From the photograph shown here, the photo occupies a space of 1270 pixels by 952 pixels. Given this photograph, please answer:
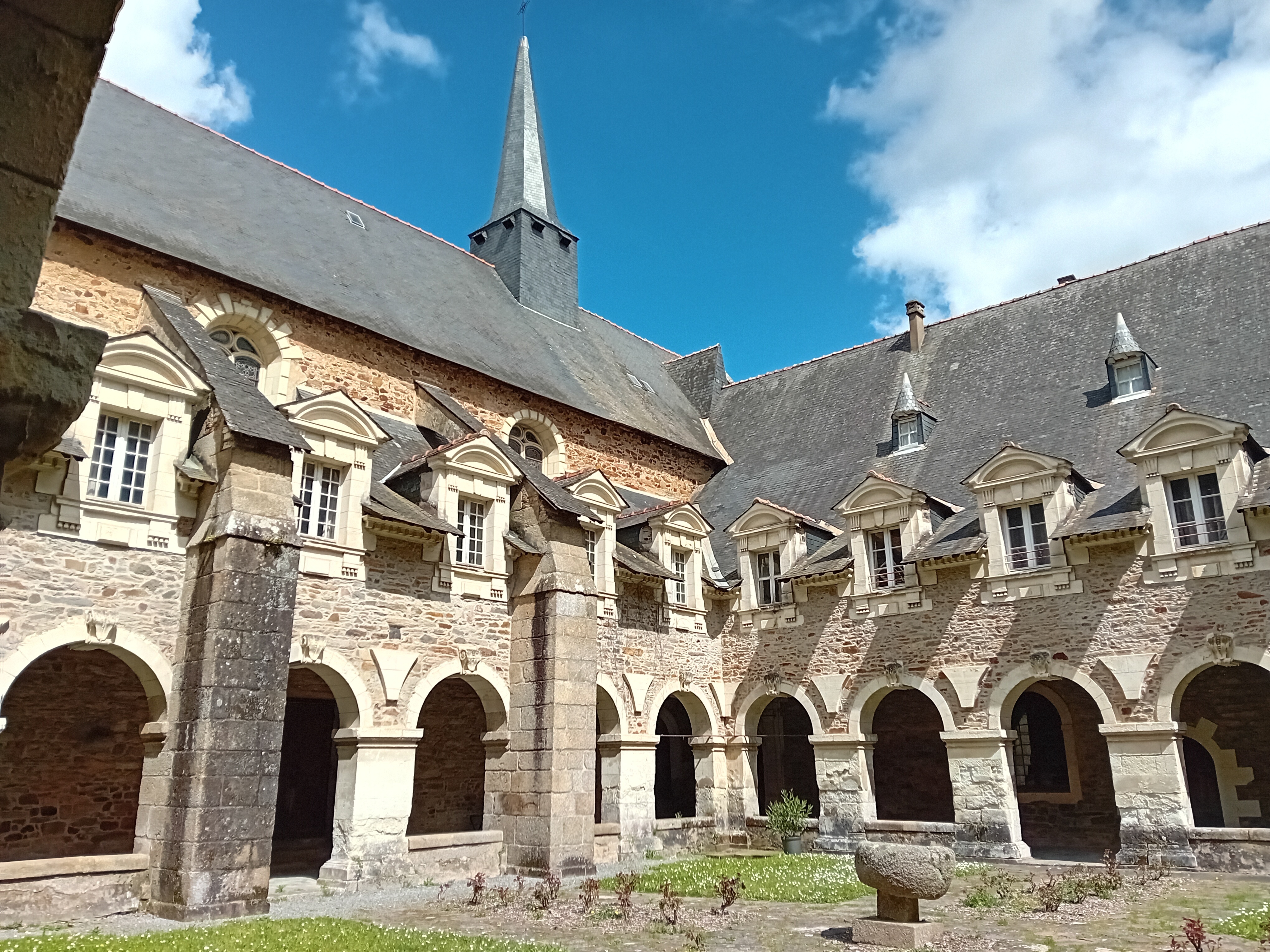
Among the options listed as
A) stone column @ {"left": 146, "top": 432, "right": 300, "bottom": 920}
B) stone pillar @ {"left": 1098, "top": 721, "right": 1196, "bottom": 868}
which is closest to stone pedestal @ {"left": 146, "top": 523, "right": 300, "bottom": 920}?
stone column @ {"left": 146, "top": 432, "right": 300, "bottom": 920}

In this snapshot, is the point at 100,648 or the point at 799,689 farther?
the point at 799,689

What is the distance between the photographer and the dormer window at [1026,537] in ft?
43.6

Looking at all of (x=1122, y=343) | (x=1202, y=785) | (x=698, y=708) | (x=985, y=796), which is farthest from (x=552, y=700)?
(x=1122, y=343)

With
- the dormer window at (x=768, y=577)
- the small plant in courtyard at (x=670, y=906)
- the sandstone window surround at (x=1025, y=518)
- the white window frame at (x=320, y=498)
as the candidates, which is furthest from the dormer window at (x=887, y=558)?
the white window frame at (x=320, y=498)

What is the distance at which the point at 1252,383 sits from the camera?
534 inches

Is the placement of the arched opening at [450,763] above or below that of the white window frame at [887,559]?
below

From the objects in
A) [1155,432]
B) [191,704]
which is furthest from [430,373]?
[1155,432]

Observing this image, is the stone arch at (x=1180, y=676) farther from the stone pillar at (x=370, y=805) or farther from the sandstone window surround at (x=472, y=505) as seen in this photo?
the stone pillar at (x=370, y=805)

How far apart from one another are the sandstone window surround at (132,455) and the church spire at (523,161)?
11.9 m

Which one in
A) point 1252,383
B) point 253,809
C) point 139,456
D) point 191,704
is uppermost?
point 1252,383

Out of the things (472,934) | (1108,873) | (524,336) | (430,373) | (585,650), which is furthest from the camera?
(524,336)

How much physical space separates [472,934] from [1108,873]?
268 inches

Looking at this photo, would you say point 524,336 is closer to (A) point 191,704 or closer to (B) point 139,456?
(B) point 139,456

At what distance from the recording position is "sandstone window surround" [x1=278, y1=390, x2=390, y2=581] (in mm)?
10977
